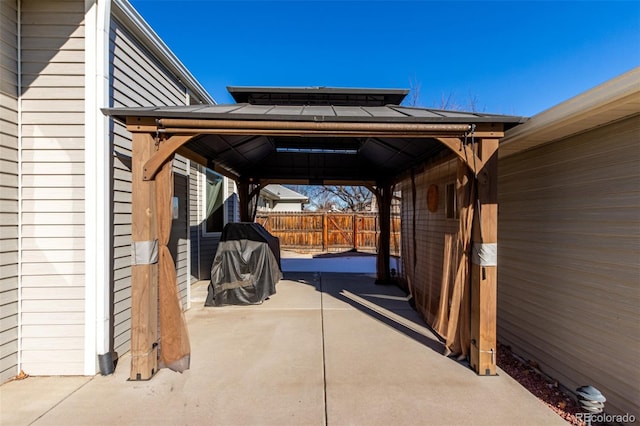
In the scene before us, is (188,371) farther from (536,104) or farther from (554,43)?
(536,104)

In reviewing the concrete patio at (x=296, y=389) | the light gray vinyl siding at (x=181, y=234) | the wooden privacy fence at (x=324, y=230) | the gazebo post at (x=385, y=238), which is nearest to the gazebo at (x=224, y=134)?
the concrete patio at (x=296, y=389)

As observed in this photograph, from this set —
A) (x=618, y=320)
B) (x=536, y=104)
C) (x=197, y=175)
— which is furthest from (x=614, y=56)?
(x=197, y=175)

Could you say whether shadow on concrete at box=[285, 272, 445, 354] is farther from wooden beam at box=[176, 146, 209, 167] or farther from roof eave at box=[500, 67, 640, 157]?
wooden beam at box=[176, 146, 209, 167]

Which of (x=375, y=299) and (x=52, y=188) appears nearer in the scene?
(x=52, y=188)

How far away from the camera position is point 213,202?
7961 millimetres

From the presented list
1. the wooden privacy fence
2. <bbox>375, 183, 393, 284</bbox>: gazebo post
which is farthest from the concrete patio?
the wooden privacy fence

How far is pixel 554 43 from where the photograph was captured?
33.2ft

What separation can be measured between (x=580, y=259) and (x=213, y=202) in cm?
726

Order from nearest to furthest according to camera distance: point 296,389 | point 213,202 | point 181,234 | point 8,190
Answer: point 296,389
point 8,190
point 181,234
point 213,202

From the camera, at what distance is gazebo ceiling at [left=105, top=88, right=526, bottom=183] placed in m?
3.23

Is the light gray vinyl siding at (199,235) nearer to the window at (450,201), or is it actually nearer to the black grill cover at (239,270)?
the black grill cover at (239,270)

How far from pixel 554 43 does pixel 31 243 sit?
14.0 metres

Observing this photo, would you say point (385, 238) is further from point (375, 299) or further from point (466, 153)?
point (466, 153)
